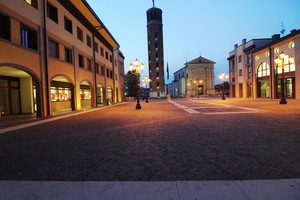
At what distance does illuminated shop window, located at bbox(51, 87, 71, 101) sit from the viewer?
837 inches

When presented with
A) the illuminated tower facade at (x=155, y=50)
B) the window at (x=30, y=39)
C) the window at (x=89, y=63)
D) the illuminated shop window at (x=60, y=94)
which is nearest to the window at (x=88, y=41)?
the window at (x=89, y=63)

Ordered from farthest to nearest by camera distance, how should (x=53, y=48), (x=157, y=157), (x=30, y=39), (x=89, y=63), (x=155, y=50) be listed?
(x=155, y=50) < (x=89, y=63) < (x=53, y=48) < (x=30, y=39) < (x=157, y=157)

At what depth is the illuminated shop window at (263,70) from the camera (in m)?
35.2

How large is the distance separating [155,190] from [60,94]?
2202 centimetres

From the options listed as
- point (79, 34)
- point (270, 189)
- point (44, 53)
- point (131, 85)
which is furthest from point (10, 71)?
point (131, 85)

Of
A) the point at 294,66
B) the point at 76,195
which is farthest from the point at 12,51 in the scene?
the point at 294,66

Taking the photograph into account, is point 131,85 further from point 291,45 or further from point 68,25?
point 68,25

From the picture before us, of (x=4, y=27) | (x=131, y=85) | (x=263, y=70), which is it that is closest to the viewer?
(x=4, y=27)

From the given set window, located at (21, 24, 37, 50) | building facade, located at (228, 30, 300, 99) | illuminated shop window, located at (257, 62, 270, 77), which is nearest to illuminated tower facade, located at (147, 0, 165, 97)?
building facade, located at (228, 30, 300, 99)

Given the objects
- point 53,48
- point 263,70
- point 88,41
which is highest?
point 88,41

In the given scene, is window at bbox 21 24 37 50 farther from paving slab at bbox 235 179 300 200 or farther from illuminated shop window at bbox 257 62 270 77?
illuminated shop window at bbox 257 62 270 77

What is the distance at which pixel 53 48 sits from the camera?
17766mm

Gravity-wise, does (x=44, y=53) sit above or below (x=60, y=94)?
above

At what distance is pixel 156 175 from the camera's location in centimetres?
388
